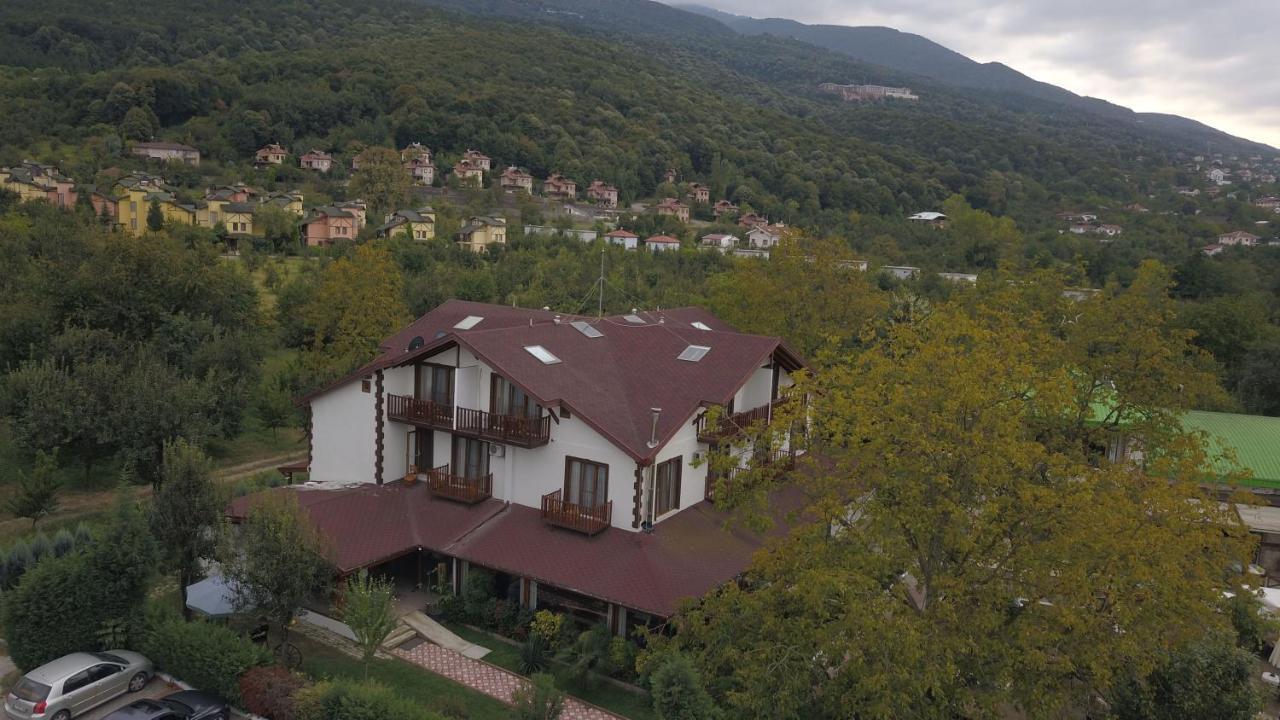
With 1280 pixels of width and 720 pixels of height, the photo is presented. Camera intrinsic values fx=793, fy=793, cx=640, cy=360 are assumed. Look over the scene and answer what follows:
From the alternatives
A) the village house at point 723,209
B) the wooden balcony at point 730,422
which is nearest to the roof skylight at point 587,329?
the wooden balcony at point 730,422

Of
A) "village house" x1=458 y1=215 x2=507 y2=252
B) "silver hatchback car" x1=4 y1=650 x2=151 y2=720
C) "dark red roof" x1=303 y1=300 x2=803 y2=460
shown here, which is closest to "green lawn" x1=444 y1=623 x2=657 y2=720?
"dark red roof" x1=303 y1=300 x2=803 y2=460

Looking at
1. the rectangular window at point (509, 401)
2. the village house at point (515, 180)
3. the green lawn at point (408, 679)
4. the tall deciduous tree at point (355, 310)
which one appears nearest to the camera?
the green lawn at point (408, 679)

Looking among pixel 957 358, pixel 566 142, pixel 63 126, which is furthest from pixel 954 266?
pixel 63 126

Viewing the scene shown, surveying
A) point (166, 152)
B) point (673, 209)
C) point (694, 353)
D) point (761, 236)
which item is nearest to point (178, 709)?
point (694, 353)

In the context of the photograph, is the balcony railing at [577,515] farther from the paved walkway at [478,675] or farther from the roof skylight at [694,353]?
the roof skylight at [694,353]

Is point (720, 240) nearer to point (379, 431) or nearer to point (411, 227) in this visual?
point (411, 227)
